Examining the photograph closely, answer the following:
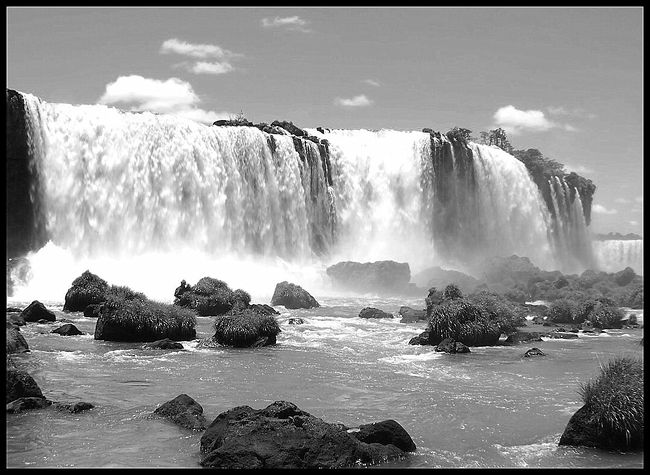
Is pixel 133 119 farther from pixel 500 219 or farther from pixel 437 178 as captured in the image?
pixel 500 219

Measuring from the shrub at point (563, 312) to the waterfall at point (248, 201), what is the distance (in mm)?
17635

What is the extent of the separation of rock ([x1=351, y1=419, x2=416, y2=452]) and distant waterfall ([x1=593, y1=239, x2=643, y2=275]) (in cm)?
7945

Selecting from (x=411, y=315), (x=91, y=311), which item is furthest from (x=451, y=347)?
(x=91, y=311)

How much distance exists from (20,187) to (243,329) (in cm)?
2483


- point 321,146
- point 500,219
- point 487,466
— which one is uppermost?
point 321,146

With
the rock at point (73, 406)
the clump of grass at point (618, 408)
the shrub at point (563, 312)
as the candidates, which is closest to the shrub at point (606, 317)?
the shrub at point (563, 312)

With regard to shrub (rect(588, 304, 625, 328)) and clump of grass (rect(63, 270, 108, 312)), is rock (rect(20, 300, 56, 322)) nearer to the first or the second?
clump of grass (rect(63, 270, 108, 312))

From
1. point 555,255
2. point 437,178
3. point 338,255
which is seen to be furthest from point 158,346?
point 555,255

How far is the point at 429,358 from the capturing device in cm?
2045

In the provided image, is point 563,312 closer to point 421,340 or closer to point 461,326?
point 461,326

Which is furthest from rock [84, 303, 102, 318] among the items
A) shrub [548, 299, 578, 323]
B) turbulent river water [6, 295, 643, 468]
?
shrub [548, 299, 578, 323]

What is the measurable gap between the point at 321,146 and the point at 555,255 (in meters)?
33.6

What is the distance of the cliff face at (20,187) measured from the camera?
39.6 metres

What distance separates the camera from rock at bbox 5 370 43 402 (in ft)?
41.2
